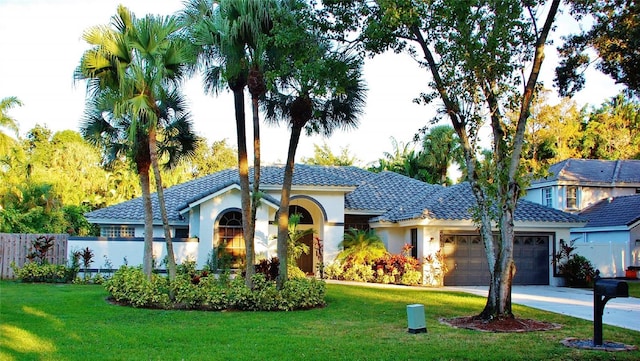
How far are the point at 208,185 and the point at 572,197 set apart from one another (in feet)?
70.2

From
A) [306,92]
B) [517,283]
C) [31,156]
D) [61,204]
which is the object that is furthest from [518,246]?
[31,156]

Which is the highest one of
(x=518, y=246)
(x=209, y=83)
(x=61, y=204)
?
(x=209, y=83)

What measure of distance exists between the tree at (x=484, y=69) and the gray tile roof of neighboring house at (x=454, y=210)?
9460mm

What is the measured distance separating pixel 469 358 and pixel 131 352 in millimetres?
5599

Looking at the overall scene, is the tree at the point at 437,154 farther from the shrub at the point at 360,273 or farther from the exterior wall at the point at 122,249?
the exterior wall at the point at 122,249

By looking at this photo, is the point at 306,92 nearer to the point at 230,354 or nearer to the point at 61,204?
the point at 230,354

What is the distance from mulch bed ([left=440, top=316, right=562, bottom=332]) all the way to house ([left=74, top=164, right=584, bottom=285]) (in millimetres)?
10152

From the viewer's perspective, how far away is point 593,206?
35125mm

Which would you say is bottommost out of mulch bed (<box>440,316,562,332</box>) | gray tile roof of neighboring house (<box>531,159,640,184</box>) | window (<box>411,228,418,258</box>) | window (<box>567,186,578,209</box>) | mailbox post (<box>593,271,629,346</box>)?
mulch bed (<box>440,316,562,332</box>)

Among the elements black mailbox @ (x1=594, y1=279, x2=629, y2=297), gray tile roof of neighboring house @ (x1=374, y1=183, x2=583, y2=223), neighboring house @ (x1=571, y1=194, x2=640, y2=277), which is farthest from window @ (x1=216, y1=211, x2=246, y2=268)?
black mailbox @ (x1=594, y1=279, x2=629, y2=297)

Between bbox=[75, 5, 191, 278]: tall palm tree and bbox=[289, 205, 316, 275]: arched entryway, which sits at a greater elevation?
bbox=[75, 5, 191, 278]: tall palm tree

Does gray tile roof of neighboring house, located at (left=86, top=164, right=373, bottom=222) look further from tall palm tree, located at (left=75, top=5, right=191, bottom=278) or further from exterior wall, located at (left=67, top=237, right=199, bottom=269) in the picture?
tall palm tree, located at (left=75, top=5, right=191, bottom=278)

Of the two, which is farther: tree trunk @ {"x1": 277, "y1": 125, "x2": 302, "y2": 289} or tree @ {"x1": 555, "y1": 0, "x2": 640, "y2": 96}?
tree trunk @ {"x1": 277, "y1": 125, "x2": 302, "y2": 289}

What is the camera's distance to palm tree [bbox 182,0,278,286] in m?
15.1
